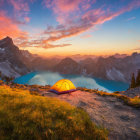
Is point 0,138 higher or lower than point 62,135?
higher

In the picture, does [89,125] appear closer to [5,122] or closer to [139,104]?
[5,122]

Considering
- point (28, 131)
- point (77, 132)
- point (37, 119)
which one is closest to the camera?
point (28, 131)

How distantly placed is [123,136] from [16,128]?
4.63m

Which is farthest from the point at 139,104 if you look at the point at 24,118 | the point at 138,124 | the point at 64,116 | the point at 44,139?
the point at 24,118

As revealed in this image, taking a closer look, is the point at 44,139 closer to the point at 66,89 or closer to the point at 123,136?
the point at 123,136

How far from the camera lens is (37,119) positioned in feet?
12.6

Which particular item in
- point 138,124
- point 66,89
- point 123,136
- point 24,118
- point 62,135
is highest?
point 24,118

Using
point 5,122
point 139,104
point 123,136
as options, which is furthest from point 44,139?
point 139,104

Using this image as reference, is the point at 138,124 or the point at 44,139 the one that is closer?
the point at 44,139

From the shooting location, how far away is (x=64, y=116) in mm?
4441

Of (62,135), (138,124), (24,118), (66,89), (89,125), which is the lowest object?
(66,89)

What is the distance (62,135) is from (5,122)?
7.97ft

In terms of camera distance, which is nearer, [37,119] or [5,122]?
[5,122]

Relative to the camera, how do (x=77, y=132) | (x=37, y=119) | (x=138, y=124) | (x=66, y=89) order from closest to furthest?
(x=77, y=132) → (x=37, y=119) → (x=138, y=124) → (x=66, y=89)
